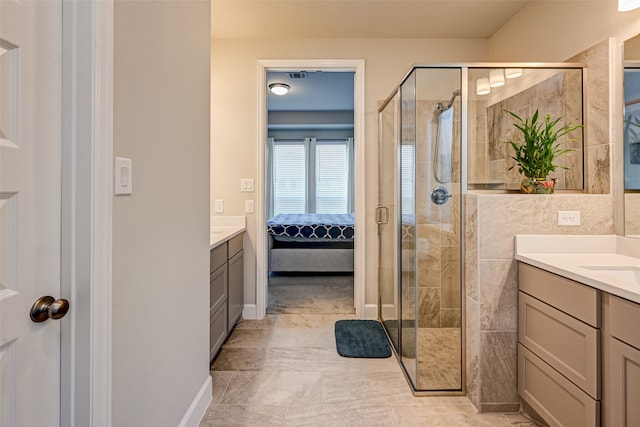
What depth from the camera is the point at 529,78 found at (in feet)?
6.95


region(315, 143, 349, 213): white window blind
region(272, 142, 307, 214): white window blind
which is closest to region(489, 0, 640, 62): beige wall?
region(315, 143, 349, 213): white window blind

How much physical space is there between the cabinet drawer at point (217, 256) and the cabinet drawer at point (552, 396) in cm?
175

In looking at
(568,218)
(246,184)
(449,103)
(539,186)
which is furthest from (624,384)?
(246,184)

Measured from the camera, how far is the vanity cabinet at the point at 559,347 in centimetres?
128

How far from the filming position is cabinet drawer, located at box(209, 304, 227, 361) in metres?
2.09

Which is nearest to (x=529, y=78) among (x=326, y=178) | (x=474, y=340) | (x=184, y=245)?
(x=474, y=340)

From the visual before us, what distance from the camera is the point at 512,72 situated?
2.12 metres

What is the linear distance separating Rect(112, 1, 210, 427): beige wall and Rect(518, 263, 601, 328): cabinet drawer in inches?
63.9

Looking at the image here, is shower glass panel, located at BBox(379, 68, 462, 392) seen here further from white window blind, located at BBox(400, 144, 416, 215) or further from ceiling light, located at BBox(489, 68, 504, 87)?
ceiling light, located at BBox(489, 68, 504, 87)

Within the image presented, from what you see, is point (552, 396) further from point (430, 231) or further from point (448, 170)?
point (448, 170)

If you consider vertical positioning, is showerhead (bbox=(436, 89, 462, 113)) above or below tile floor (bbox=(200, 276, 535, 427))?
above

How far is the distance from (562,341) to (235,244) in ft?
7.12

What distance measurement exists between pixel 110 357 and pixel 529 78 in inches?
101

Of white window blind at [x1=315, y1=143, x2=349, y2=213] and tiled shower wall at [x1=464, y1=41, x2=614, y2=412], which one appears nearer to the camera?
tiled shower wall at [x1=464, y1=41, x2=614, y2=412]
